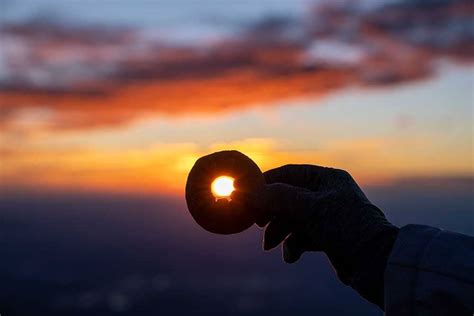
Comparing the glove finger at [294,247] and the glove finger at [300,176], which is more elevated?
the glove finger at [300,176]

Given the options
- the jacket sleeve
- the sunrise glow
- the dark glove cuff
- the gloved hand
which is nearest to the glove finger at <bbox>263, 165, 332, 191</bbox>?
→ the gloved hand

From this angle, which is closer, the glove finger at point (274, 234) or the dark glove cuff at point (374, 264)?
the dark glove cuff at point (374, 264)

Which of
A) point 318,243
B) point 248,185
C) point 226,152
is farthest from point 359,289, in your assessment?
point 226,152

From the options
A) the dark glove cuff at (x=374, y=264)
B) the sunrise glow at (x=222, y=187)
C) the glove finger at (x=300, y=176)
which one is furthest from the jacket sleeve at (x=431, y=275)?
the sunrise glow at (x=222, y=187)

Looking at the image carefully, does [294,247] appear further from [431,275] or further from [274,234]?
[431,275]

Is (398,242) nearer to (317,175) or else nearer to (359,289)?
(359,289)

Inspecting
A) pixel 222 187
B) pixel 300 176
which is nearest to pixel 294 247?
pixel 300 176

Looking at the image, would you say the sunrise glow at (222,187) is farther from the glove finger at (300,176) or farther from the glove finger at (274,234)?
the glove finger at (274,234)

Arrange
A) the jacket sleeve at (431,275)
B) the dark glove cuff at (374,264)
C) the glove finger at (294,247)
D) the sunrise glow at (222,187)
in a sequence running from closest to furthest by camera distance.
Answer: the jacket sleeve at (431,275)
the dark glove cuff at (374,264)
the glove finger at (294,247)
the sunrise glow at (222,187)
